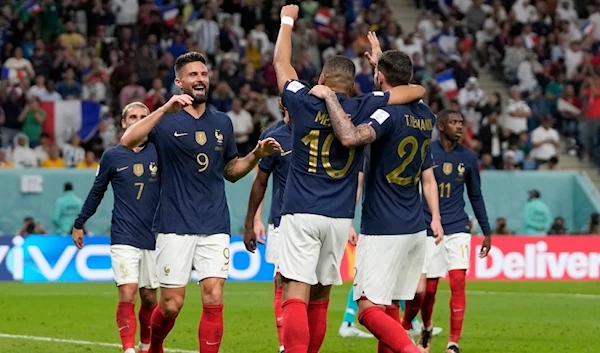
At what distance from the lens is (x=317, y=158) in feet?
32.7

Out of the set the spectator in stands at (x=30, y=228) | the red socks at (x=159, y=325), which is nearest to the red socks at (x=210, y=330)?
the red socks at (x=159, y=325)

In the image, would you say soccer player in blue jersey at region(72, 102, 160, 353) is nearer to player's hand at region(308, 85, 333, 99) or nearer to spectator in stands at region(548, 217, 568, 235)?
player's hand at region(308, 85, 333, 99)

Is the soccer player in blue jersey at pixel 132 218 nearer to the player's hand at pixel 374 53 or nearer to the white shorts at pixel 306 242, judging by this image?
A: the player's hand at pixel 374 53

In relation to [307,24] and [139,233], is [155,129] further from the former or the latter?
[307,24]

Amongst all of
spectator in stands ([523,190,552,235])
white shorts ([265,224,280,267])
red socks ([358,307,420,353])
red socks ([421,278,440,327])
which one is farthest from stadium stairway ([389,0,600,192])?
red socks ([358,307,420,353])

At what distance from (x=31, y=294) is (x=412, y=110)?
12.4 meters

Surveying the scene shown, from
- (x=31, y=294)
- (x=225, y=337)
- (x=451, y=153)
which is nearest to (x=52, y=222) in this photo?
(x=31, y=294)

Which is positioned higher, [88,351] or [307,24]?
[307,24]

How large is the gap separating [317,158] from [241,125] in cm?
1754

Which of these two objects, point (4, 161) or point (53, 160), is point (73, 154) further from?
point (4, 161)

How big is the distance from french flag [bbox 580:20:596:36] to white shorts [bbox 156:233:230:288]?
25.8m

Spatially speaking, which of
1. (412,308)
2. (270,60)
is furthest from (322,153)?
(270,60)

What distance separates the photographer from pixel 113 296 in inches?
824

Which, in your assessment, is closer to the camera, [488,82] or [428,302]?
[428,302]
